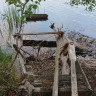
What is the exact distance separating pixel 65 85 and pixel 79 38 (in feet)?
20.2

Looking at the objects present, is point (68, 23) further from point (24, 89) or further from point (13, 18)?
point (24, 89)

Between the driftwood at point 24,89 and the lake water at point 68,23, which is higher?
the driftwood at point 24,89

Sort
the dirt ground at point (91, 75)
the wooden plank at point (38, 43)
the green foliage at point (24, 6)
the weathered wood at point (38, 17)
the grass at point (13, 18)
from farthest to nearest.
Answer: the weathered wood at point (38, 17) < the grass at point (13, 18) < the wooden plank at point (38, 43) < the dirt ground at point (91, 75) < the green foliage at point (24, 6)

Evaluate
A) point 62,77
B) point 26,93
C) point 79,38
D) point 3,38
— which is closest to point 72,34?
point 79,38

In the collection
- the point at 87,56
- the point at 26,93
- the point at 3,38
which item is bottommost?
the point at 87,56

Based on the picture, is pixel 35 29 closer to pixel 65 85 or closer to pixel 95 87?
pixel 95 87

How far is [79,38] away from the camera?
8.55 m

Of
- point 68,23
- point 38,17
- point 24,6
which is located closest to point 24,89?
point 24,6

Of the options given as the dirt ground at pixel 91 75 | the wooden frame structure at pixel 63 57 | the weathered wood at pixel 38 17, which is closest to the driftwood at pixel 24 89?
the wooden frame structure at pixel 63 57

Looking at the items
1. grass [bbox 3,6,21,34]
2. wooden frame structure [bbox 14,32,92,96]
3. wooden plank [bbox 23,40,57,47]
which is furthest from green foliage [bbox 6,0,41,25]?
grass [bbox 3,6,21,34]

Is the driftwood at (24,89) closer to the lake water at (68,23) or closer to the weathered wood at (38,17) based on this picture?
the lake water at (68,23)

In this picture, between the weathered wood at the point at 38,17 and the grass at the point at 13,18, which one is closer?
the grass at the point at 13,18

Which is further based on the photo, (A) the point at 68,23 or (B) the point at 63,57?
(A) the point at 68,23

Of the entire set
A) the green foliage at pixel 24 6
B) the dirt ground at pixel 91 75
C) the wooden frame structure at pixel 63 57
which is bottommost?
the dirt ground at pixel 91 75
